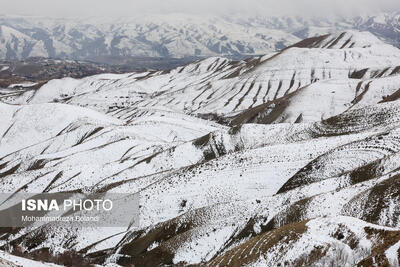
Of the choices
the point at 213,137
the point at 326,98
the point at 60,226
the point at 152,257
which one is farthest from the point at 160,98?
the point at 152,257

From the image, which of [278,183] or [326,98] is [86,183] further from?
[326,98]

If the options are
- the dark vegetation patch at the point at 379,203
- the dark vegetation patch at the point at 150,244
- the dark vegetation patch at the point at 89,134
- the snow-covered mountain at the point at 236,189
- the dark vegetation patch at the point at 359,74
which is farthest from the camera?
the dark vegetation patch at the point at 359,74

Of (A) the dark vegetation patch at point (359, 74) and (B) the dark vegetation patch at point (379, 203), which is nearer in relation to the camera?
(B) the dark vegetation patch at point (379, 203)

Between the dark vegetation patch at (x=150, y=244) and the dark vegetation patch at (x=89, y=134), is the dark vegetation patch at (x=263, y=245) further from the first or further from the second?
the dark vegetation patch at (x=89, y=134)

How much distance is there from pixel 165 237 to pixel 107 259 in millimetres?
5636

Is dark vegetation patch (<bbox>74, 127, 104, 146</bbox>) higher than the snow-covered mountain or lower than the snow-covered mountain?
lower

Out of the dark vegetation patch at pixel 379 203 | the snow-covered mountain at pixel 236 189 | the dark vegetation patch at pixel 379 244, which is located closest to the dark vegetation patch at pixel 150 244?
the snow-covered mountain at pixel 236 189

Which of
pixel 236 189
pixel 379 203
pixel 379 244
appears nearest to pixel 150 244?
pixel 236 189

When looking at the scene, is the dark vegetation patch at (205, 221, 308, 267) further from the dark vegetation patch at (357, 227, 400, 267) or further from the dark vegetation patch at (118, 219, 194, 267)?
the dark vegetation patch at (118, 219, 194, 267)

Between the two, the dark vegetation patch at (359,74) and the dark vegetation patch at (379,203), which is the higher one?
the dark vegetation patch at (379,203)

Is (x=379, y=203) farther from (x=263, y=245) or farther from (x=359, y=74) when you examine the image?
(x=359, y=74)

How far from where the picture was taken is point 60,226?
38.7 metres

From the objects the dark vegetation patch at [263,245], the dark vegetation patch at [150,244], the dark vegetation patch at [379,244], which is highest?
the dark vegetation patch at [379,244]

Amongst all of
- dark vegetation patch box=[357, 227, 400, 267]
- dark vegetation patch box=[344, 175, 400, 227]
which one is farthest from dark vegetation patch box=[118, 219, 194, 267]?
dark vegetation patch box=[357, 227, 400, 267]
